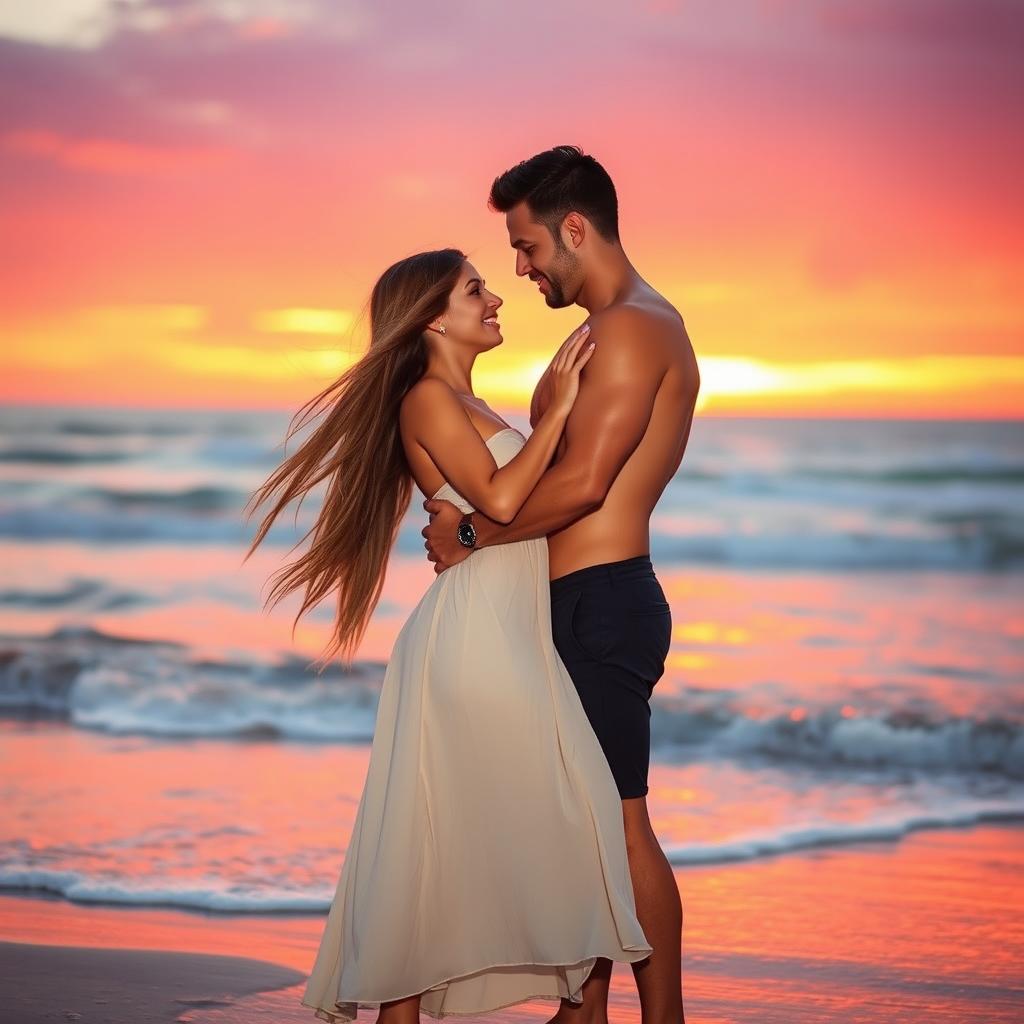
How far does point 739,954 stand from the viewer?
4656mm

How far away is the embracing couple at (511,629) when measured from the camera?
3.45 metres

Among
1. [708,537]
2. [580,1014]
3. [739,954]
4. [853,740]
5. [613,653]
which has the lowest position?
[580,1014]

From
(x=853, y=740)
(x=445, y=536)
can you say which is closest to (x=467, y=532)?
(x=445, y=536)

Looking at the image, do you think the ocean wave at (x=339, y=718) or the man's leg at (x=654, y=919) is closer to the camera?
the man's leg at (x=654, y=919)

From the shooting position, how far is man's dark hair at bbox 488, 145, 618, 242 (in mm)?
3836

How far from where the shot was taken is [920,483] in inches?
945

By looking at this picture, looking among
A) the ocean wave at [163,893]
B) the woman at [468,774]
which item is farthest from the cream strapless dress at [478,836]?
the ocean wave at [163,893]

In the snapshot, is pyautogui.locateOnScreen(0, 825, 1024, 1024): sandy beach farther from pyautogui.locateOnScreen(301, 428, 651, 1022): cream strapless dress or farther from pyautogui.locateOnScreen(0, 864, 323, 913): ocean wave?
pyautogui.locateOnScreen(301, 428, 651, 1022): cream strapless dress

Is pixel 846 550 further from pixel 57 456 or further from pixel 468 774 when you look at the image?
pixel 468 774

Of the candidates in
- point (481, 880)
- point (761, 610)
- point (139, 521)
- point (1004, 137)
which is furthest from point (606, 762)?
point (139, 521)

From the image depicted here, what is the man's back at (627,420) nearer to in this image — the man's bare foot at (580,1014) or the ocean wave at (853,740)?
the man's bare foot at (580,1014)

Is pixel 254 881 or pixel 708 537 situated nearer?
pixel 254 881

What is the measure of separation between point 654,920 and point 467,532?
1.05m

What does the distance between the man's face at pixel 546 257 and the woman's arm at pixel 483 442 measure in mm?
285
